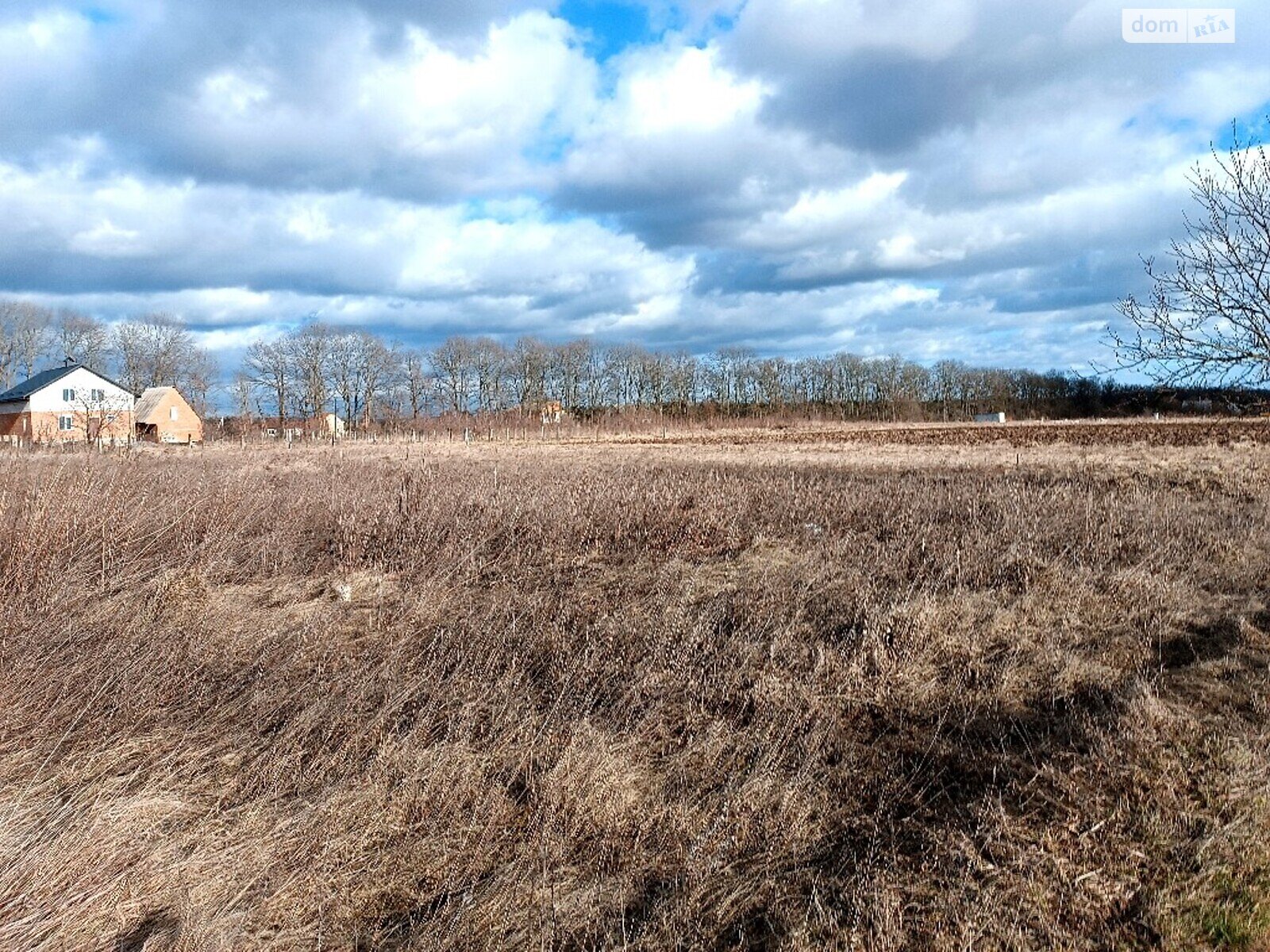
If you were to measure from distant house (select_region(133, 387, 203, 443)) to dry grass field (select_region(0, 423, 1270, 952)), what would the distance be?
188ft

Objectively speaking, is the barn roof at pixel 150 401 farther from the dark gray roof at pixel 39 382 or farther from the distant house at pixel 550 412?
the distant house at pixel 550 412

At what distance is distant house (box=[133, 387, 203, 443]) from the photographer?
5981cm

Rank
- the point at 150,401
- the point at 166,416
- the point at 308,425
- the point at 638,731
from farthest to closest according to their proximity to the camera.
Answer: the point at 308,425 < the point at 150,401 < the point at 166,416 < the point at 638,731

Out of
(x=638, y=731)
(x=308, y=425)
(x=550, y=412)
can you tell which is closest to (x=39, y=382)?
(x=308, y=425)

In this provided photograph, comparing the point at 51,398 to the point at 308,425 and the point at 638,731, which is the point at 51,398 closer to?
the point at 308,425

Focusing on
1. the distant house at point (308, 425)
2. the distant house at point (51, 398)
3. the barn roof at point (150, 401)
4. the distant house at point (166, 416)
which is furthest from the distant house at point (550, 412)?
the distant house at point (51, 398)

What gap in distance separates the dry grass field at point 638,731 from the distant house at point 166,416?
57157 mm

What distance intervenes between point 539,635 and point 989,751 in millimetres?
3609

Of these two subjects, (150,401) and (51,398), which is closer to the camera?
(51,398)

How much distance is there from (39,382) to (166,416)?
330 inches

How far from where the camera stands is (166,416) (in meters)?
60.7

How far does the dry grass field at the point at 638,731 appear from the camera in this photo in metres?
3.70

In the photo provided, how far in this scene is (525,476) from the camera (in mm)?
15258

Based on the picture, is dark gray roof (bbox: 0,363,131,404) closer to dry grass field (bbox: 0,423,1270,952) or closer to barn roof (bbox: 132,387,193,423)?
barn roof (bbox: 132,387,193,423)
